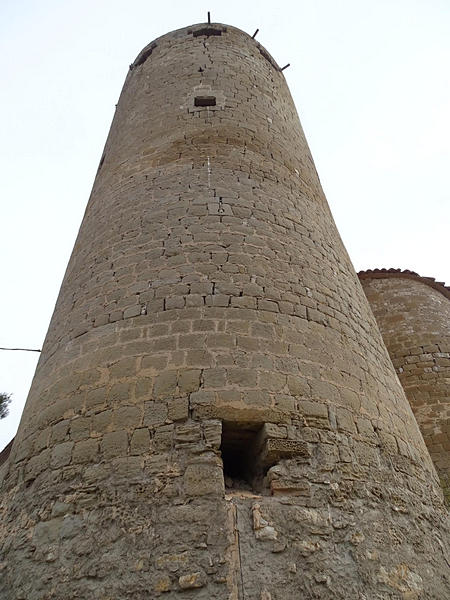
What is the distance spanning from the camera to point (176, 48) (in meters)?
7.24

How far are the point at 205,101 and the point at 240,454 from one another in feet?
15.1

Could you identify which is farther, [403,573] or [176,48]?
[176,48]

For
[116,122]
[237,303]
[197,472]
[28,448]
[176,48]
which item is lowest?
[197,472]

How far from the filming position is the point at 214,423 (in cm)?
284

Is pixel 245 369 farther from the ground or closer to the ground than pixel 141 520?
farther from the ground

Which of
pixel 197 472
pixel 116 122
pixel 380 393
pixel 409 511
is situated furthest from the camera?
pixel 116 122

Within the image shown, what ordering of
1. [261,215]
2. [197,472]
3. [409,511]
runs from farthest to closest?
[261,215], [409,511], [197,472]

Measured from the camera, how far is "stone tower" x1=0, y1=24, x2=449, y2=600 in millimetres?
2432

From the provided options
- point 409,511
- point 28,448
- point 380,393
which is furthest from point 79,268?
point 409,511

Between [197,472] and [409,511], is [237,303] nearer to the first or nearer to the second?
[197,472]

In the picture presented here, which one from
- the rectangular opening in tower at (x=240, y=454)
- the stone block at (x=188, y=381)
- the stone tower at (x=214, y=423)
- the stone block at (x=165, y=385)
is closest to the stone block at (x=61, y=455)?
the stone tower at (x=214, y=423)

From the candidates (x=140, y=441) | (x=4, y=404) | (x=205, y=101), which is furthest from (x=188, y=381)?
(x=4, y=404)

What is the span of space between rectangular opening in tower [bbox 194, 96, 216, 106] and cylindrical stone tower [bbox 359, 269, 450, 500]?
5645 mm

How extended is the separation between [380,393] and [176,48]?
6321 mm
